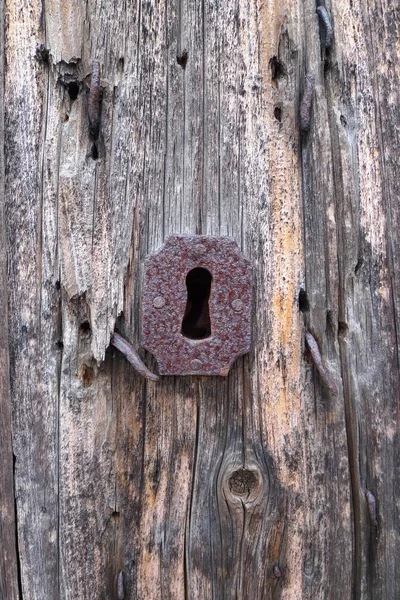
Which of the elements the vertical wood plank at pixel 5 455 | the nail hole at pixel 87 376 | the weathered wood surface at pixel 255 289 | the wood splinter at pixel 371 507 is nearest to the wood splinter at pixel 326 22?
the weathered wood surface at pixel 255 289

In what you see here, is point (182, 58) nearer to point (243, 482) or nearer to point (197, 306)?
point (197, 306)

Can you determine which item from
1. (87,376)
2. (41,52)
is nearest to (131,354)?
(87,376)

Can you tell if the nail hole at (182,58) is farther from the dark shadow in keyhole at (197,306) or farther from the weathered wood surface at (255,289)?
the dark shadow in keyhole at (197,306)

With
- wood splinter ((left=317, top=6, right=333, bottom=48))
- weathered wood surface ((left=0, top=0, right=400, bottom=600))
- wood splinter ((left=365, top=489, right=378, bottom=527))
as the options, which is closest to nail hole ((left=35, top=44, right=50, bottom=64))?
weathered wood surface ((left=0, top=0, right=400, bottom=600))

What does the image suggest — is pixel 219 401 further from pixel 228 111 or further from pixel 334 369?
pixel 228 111

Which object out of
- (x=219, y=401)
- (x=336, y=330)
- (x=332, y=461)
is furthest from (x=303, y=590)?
(x=336, y=330)

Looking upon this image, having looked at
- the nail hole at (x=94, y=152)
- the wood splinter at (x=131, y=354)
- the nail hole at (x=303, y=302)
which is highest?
the nail hole at (x=94, y=152)
